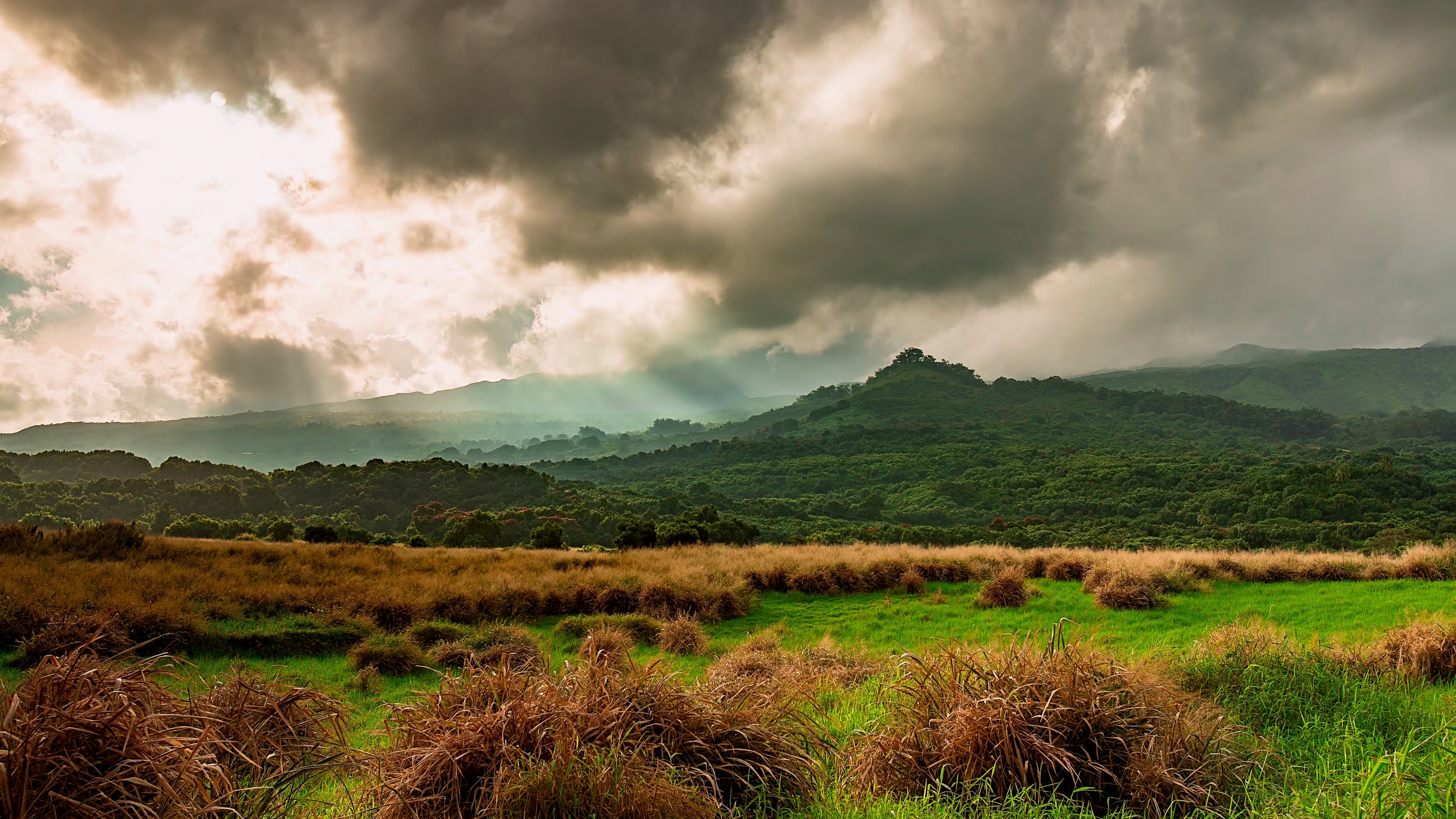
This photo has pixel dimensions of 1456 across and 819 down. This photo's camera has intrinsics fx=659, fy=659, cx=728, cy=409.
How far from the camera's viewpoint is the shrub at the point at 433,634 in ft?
46.5

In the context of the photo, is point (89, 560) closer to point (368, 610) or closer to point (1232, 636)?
point (368, 610)

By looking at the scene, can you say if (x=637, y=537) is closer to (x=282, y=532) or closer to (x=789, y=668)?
(x=282, y=532)

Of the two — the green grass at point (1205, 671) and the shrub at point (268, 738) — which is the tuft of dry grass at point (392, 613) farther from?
the shrub at point (268, 738)

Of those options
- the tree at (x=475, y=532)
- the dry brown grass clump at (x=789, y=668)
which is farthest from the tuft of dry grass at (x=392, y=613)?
the tree at (x=475, y=532)

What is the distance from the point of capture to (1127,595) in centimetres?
1712

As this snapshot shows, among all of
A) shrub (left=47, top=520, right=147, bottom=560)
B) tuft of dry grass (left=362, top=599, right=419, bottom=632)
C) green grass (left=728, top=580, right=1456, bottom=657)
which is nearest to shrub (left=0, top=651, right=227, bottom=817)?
green grass (left=728, top=580, right=1456, bottom=657)

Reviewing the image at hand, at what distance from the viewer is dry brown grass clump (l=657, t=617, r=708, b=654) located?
13492mm

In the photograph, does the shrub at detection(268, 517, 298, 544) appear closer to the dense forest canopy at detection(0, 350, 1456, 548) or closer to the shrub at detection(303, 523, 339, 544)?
the shrub at detection(303, 523, 339, 544)

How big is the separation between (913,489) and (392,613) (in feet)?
280

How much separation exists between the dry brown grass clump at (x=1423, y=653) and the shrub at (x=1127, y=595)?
8.99 metres

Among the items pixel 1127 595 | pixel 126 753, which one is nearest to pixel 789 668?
pixel 126 753

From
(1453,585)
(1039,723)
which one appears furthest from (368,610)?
(1453,585)

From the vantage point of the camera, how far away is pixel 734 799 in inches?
162

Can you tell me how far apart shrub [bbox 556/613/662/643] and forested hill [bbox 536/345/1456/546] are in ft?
108
